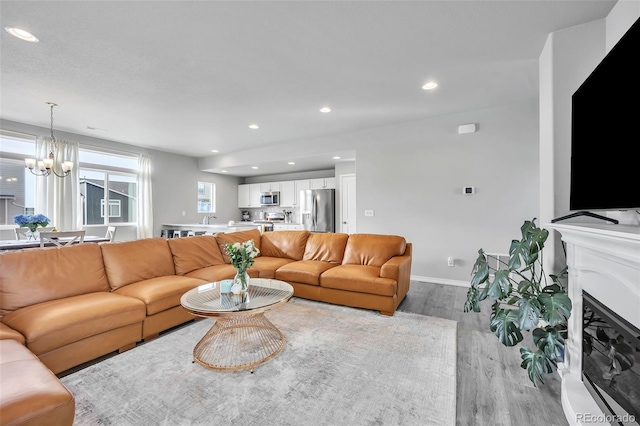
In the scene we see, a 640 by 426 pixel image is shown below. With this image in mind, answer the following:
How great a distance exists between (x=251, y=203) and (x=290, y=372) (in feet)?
22.0

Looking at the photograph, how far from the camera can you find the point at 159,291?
252cm

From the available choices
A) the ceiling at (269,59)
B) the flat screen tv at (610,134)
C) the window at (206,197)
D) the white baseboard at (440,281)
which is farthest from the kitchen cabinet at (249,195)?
the flat screen tv at (610,134)

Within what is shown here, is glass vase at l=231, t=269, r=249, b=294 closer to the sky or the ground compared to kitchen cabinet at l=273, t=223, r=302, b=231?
closer to the ground

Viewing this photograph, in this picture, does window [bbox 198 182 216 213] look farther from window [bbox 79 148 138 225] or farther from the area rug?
the area rug

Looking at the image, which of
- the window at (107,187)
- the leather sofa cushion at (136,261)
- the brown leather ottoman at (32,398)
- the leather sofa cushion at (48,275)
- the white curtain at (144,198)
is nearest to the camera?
the brown leather ottoman at (32,398)

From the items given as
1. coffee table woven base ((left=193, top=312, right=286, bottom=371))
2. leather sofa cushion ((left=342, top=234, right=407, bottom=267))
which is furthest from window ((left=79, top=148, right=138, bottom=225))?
leather sofa cushion ((left=342, top=234, right=407, bottom=267))

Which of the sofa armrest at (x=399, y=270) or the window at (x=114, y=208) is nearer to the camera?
the sofa armrest at (x=399, y=270)

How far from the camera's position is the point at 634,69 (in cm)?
129

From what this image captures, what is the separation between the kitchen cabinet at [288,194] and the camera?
7383 millimetres

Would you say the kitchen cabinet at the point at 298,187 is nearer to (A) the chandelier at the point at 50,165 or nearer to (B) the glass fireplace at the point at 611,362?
(A) the chandelier at the point at 50,165

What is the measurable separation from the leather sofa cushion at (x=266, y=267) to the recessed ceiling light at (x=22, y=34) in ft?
9.56

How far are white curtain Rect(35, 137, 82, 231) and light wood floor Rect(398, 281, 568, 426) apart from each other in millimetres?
6214

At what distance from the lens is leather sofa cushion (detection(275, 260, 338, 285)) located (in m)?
3.40

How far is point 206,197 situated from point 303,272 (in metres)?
5.35
